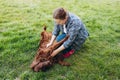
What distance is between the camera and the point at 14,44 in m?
4.77

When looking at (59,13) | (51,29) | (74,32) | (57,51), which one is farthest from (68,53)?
(51,29)

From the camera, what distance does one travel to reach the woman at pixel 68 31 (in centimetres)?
399

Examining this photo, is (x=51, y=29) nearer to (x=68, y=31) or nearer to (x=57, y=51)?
(x=68, y=31)

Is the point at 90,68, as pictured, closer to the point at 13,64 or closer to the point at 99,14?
the point at 13,64

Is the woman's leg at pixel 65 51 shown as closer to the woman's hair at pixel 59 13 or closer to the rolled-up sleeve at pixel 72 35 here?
the rolled-up sleeve at pixel 72 35

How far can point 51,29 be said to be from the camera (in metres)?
5.68

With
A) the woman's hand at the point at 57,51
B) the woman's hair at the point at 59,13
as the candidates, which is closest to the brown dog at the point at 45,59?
the woman's hand at the point at 57,51

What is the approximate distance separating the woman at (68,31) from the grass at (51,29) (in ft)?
0.65

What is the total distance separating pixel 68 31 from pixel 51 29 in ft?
4.82

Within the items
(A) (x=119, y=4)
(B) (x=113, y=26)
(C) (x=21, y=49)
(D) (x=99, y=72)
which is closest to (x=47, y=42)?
(C) (x=21, y=49)

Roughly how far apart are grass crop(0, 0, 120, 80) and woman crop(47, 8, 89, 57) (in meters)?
0.20

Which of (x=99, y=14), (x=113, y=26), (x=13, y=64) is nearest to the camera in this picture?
(x=13, y=64)

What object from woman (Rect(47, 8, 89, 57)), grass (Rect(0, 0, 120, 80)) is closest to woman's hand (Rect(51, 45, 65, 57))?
woman (Rect(47, 8, 89, 57))

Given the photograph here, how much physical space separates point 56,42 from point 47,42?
0.24 meters
